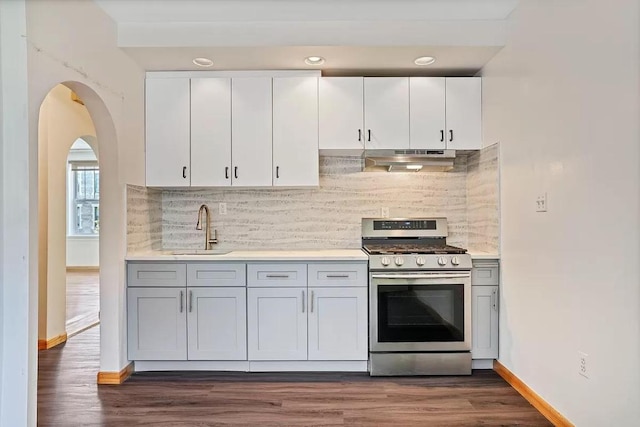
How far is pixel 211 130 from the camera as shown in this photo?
3146 mm

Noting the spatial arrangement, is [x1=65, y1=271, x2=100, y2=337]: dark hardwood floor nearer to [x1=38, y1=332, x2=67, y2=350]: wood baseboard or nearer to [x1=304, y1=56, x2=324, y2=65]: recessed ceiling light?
[x1=38, y1=332, x2=67, y2=350]: wood baseboard

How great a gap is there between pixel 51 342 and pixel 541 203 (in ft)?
13.7

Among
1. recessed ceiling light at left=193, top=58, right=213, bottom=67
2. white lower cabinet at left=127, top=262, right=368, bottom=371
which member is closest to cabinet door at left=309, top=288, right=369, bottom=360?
white lower cabinet at left=127, top=262, right=368, bottom=371

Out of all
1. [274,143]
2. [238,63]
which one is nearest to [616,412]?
[274,143]

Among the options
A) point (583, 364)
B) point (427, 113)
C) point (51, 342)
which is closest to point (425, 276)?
point (583, 364)

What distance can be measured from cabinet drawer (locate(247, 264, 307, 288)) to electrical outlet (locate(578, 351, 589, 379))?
1.71m

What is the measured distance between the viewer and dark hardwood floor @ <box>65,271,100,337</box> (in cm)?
428

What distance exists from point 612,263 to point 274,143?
233 cm

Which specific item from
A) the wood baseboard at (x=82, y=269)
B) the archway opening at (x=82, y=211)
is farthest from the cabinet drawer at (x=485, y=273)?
the wood baseboard at (x=82, y=269)

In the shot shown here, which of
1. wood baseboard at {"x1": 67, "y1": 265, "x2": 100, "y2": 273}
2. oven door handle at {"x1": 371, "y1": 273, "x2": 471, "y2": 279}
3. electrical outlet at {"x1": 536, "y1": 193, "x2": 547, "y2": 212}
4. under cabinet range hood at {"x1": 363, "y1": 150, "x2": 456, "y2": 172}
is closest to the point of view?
electrical outlet at {"x1": 536, "y1": 193, "x2": 547, "y2": 212}

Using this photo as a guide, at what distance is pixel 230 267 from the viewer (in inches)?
113

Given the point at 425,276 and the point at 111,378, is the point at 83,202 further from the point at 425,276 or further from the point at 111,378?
the point at 425,276

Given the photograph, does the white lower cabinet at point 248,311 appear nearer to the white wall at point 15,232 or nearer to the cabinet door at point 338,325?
the cabinet door at point 338,325

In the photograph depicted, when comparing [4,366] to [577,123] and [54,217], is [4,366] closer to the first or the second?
[54,217]
